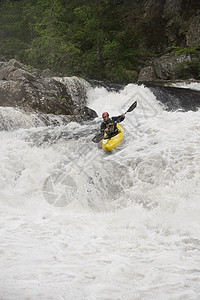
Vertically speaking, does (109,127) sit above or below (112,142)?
above

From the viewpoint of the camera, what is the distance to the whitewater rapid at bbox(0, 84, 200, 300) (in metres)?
1.68

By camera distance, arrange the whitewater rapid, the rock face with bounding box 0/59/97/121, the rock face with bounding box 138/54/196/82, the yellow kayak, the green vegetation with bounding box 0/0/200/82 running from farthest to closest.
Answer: the green vegetation with bounding box 0/0/200/82
the rock face with bounding box 138/54/196/82
the rock face with bounding box 0/59/97/121
the yellow kayak
the whitewater rapid

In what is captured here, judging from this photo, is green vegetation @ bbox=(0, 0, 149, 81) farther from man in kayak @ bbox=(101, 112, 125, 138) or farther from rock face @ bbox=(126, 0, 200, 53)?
man in kayak @ bbox=(101, 112, 125, 138)

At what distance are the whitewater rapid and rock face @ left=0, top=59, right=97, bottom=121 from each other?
68cm

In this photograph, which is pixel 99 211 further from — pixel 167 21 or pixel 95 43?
pixel 167 21

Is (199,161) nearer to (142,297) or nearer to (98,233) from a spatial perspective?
(98,233)

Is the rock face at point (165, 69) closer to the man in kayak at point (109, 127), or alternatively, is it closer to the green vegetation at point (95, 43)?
the green vegetation at point (95, 43)

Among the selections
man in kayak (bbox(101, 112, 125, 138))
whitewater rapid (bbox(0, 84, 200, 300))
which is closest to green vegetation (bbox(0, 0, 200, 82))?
whitewater rapid (bbox(0, 84, 200, 300))

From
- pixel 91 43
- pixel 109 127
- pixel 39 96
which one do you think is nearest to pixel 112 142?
pixel 109 127

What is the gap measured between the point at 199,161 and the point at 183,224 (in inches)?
56.8

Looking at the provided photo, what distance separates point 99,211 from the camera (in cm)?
→ 362

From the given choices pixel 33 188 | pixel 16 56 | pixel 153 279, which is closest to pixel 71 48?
pixel 16 56

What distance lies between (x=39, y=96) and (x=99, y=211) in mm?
5115

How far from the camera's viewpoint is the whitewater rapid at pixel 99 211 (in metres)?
1.68
